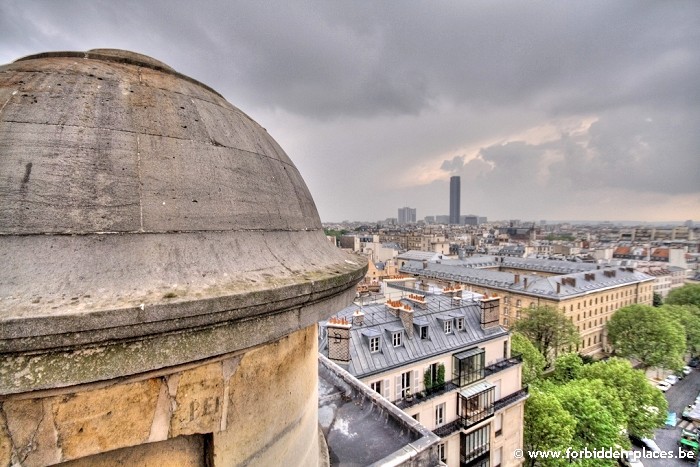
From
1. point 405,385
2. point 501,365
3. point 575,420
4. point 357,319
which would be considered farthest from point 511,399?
point 357,319

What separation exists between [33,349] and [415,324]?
20620mm

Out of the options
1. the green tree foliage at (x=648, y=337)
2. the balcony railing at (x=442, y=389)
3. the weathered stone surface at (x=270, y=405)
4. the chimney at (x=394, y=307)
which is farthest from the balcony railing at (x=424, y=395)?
the green tree foliage at (x=648, y=337)

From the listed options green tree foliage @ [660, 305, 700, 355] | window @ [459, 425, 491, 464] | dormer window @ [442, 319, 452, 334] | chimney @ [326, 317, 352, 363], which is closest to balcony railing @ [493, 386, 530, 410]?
window @ [459, 425, 491, 464]

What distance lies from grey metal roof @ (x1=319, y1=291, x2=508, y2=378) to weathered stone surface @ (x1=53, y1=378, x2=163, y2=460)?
1478cm

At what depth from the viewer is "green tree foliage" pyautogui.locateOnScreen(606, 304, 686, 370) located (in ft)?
121

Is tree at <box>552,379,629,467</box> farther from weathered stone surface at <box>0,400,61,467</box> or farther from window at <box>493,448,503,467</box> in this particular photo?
weathered stone surface at <box>0,400,61,467</box>

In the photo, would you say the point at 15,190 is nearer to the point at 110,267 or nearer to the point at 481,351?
the point at 110,267

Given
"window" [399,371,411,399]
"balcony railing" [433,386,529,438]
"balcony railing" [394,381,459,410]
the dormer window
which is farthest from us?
the dormer window

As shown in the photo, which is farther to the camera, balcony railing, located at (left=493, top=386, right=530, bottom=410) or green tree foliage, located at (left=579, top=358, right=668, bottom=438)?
green tree foliage, located at (left=579, top=358, right=668, bottom=438)

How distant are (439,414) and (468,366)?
326 cm

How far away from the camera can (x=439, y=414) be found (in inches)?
764

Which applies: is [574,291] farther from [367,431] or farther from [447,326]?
[367,431]

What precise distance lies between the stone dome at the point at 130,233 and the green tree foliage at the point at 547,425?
2385 cm

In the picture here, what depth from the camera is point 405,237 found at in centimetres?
13600
